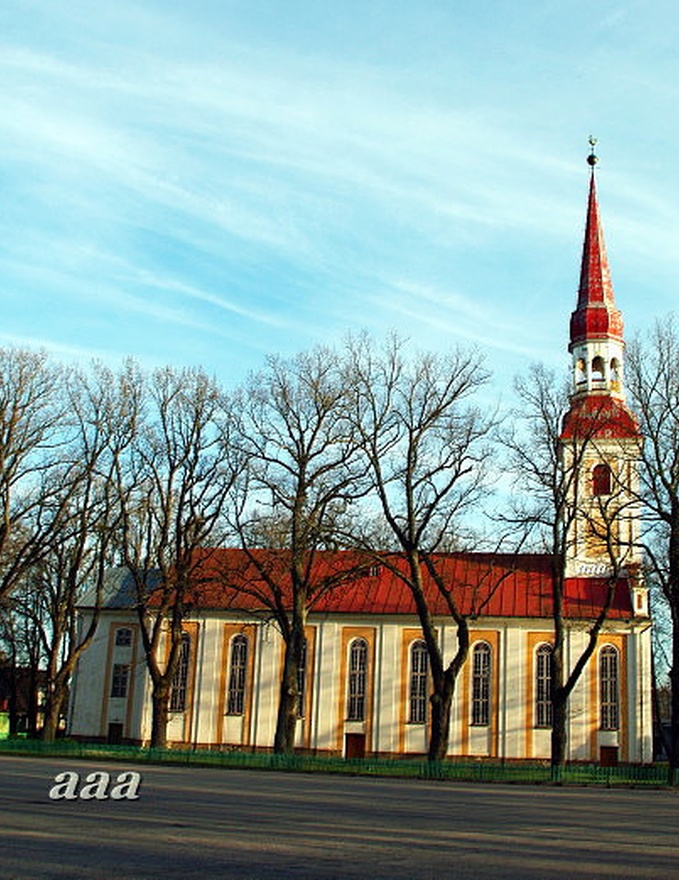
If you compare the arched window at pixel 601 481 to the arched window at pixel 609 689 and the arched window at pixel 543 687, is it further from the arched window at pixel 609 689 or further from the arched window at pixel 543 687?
the arched window at pixel 543 687

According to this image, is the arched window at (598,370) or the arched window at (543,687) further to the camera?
the arched window at (598,370)

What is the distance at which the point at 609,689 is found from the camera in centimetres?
4622

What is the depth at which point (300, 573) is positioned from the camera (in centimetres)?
3862

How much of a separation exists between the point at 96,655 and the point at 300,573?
Result: 60.0 feet

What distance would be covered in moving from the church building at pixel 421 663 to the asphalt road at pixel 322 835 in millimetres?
21952

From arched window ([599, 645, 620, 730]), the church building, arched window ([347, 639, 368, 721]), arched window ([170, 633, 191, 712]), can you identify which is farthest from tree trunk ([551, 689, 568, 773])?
arched window ([170, 633, 191, 712])

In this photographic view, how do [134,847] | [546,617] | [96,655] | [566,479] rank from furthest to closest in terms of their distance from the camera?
[96,655] → [546,617] → [566,479] → [134,847]

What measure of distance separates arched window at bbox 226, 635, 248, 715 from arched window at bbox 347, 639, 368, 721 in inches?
215

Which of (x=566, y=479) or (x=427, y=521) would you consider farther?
→ (x=566, y=479)

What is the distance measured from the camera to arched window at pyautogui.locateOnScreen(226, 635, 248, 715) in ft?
161

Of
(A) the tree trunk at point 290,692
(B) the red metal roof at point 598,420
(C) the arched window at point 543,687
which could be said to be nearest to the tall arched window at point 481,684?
(C) the arched window at point 543,687

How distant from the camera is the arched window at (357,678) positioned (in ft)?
157

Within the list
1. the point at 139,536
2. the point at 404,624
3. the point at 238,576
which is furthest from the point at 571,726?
the point at 139,536

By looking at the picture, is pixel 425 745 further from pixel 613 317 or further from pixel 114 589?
pixel 613 317
